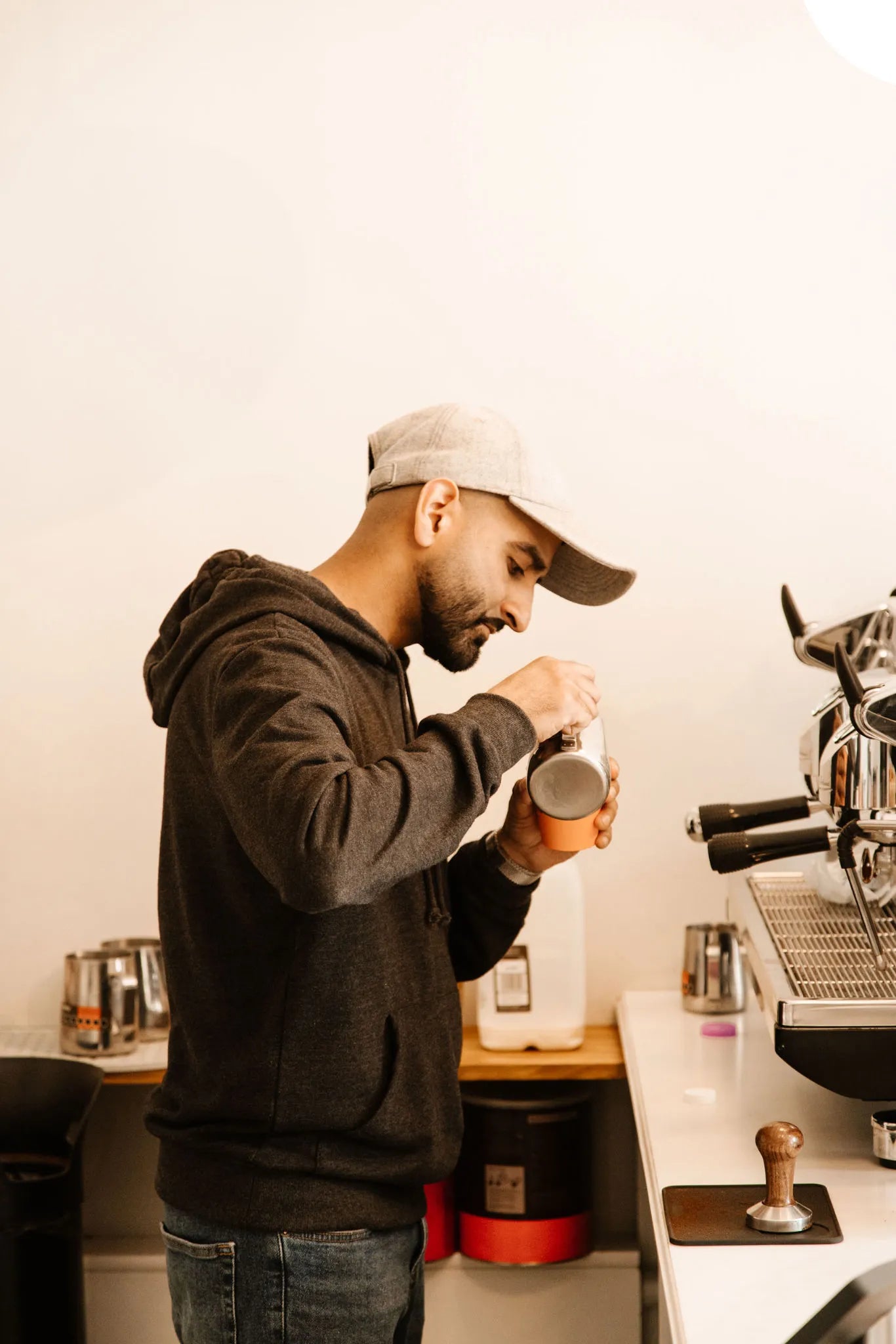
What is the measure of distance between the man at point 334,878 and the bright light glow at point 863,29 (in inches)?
19.8

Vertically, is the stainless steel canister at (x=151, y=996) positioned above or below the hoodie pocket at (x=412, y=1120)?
below

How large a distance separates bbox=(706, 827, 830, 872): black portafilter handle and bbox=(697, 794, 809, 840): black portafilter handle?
0.07m

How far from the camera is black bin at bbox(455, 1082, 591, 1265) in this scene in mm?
1900

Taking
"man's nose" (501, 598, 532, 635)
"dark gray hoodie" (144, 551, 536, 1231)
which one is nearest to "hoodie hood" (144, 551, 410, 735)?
"dark gray hoodie" (144, 551, 536, 1231)

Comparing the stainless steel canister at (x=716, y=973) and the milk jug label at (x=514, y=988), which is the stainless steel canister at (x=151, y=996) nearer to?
the milk jug label at (x=514, y=988)

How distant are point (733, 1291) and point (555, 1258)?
1.11 meters

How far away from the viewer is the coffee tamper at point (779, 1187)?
99 cm

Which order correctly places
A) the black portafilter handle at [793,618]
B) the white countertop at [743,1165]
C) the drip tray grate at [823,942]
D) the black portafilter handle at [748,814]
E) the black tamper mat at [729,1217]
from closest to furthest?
the white countertop at [743,1165] → the black tamper mat at [729,1217] → the drip tray grate at [823,942] → the black portafilter handle at [748,814] → the black portafilter handle at [793,618]

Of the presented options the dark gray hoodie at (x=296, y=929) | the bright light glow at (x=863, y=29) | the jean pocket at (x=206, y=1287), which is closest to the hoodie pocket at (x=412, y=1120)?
the dark gray hoodie at (x=296, y=929)

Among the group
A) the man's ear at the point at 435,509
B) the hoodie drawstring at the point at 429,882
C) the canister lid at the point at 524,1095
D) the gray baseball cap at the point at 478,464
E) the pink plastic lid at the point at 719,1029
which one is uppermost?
the gray baseball cap at the point at 478,464

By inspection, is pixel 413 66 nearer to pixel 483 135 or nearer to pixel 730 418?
pixel 483 135

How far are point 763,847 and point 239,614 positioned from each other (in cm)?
54

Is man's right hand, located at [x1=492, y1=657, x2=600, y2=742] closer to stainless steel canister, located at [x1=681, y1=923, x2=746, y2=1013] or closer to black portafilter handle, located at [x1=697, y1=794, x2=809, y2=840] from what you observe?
black portafilter handle, located at [x1=697, y1=794, x2=809, y2=840]

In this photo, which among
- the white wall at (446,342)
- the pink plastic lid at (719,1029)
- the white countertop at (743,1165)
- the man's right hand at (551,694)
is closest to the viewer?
the white countertop at (743,1165)
